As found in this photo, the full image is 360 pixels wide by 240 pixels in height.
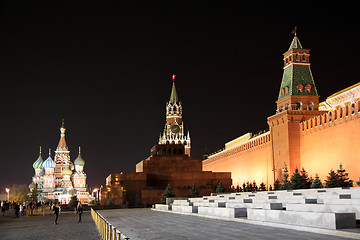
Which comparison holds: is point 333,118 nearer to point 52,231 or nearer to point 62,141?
point 52,231

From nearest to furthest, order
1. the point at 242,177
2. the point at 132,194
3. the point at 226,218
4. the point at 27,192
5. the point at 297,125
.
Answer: the point at 226,218 → the point at 132,194 → the point at 297,125 → the point at 242,177 → the point at 27,192

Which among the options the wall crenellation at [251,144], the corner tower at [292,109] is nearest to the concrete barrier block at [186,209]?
the corner tower at [292,109]

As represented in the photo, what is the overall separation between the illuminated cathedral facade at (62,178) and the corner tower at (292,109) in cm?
5136

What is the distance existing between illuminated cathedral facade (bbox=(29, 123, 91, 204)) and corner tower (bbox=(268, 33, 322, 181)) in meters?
51.4

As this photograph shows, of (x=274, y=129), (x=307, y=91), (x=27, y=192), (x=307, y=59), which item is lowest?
(x=27, y=192)

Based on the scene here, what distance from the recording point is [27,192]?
8719 centimetres

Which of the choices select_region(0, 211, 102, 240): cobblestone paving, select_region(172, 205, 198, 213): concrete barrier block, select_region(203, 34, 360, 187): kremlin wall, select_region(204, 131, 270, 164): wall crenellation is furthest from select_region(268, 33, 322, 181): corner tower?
select_region(0, 211, 102, 240): cobblestone paving

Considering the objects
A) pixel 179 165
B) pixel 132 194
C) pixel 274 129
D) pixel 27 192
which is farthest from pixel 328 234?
pixel 27 192

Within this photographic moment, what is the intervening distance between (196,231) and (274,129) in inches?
1033

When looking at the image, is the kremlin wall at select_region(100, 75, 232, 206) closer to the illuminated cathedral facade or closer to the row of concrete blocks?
the row of concrete blocks

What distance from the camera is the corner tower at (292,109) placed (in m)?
31.3

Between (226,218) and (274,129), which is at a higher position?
(274,129)

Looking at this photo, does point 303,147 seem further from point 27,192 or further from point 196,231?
point 27,192

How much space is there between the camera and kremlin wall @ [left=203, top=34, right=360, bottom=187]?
25328 mm
